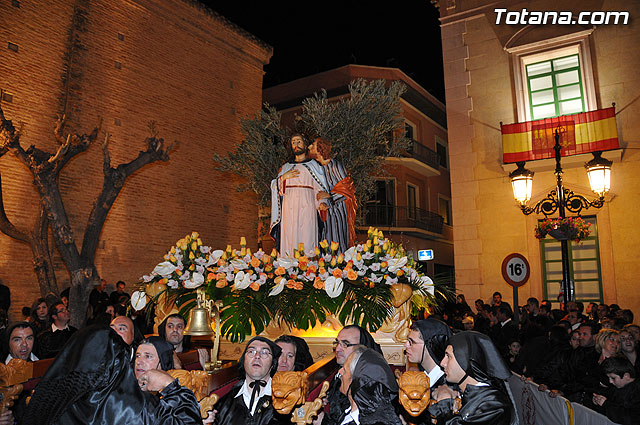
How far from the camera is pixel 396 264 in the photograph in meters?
5.02

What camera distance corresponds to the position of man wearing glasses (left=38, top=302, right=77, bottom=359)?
263 inches

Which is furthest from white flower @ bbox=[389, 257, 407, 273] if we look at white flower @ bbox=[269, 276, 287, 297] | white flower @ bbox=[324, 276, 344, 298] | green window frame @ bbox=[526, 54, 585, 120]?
green window frame @ bbox=[526, 54, 585, 120]

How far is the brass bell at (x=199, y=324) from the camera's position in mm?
4270

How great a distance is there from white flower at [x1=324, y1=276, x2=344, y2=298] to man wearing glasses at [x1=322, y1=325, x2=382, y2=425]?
710 millimetres

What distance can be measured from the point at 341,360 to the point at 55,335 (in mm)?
4726

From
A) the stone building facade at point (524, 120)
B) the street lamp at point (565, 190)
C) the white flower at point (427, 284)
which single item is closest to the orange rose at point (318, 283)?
the white flower at point (427, 284)

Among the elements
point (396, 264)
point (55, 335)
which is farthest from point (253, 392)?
point (55, 335)

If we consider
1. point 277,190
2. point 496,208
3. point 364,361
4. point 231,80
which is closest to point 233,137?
point 231,80

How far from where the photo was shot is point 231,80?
1878cm

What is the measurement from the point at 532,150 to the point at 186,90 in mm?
10720

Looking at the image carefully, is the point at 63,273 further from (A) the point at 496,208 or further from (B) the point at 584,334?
(B) the point at 584,334

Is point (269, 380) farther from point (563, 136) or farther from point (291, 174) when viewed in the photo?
point (563, 136)

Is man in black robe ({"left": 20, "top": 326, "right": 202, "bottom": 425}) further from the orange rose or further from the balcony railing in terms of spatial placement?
the balcony railing

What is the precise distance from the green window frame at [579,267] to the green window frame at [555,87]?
2721mm
